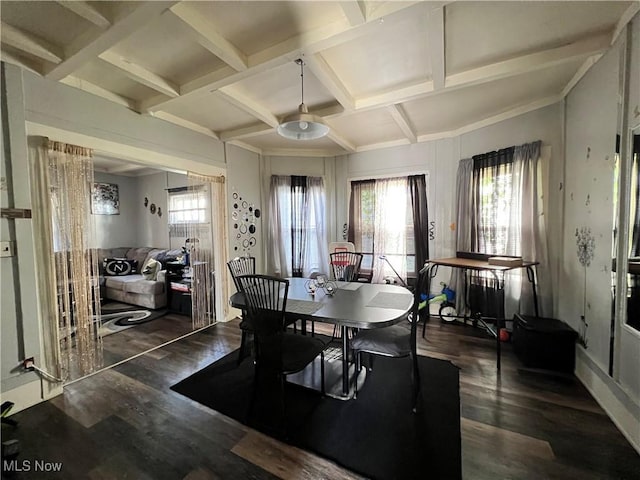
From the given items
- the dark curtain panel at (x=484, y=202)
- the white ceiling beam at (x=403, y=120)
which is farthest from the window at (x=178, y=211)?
the dark curtain panel at (x=484, y=202)

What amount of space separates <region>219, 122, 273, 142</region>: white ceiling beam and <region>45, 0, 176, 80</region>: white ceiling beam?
1.74m

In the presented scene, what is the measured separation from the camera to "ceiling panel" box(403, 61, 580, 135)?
95.9 inches

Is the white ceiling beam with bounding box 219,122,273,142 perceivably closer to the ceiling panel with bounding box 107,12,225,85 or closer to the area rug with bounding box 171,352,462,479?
the ceiling panel with bounding box 107,12,225,85

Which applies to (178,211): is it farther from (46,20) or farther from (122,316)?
(46,20)

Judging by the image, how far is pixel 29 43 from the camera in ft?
5.84

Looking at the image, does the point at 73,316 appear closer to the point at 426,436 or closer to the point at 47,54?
the point at 47,54

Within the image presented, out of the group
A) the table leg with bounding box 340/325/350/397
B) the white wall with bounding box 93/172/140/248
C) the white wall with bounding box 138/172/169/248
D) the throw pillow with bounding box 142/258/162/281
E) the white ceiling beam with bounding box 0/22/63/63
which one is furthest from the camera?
the white wall with bounding box 138/172/169/248

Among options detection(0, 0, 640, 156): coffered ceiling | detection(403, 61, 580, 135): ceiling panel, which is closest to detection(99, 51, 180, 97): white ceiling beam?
detection(0, 0, 640, 156): coffered ceiling

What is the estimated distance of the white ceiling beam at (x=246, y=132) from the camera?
11.1ft

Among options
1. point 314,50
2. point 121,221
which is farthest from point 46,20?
point 121,221

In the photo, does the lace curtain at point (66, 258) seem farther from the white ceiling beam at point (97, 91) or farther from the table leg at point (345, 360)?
the table leg at point (345, 360)

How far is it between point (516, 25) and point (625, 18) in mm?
650

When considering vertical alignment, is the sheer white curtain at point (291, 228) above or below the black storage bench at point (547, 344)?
above

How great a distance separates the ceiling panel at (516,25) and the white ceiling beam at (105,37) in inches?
68.6
